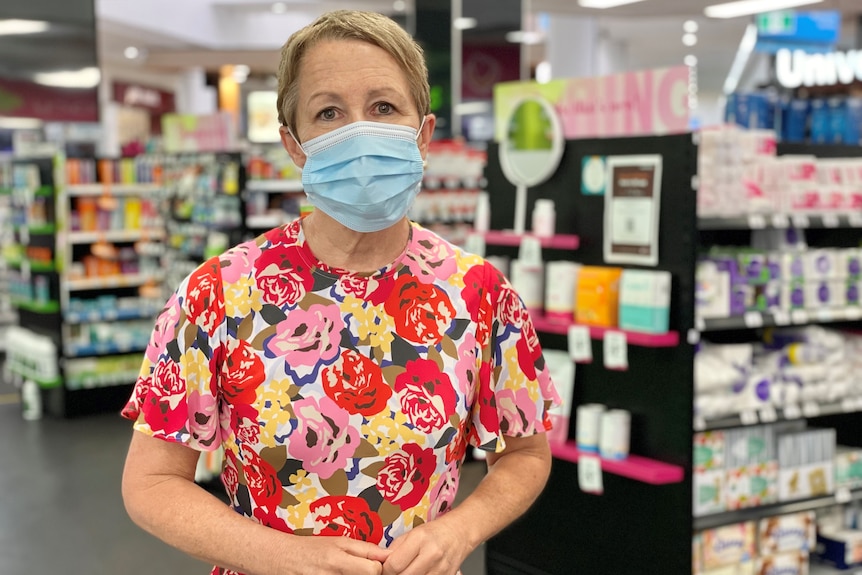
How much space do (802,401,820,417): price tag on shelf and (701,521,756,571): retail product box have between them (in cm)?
55

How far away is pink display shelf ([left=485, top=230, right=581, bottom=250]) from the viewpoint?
4223mm

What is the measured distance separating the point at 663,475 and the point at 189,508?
270 cm

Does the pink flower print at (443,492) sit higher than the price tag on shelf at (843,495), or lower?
higher

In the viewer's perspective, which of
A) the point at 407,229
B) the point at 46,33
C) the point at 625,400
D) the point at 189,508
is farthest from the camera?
the point at 46,33

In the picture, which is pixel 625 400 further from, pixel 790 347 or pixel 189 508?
pixel 189 508

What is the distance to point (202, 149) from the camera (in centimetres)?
849

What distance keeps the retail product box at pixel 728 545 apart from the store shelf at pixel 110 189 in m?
6.07

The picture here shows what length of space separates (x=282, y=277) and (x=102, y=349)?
765 cm

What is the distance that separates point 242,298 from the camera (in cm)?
158

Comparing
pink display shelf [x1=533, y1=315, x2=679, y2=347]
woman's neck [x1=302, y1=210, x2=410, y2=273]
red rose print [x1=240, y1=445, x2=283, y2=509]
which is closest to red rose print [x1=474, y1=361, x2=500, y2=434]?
woman's neck [x1=302, y1=210, x2=410, y2=273]

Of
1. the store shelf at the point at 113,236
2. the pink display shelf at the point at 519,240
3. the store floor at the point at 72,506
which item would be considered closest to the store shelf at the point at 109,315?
the store shelf at the point at 113,236

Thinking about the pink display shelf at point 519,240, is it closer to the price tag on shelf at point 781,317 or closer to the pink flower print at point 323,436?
the price tag on shelf at point 781,317

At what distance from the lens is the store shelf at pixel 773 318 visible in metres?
4.00

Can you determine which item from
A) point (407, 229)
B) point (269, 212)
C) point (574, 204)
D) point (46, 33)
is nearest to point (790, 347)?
point (574, 204)
